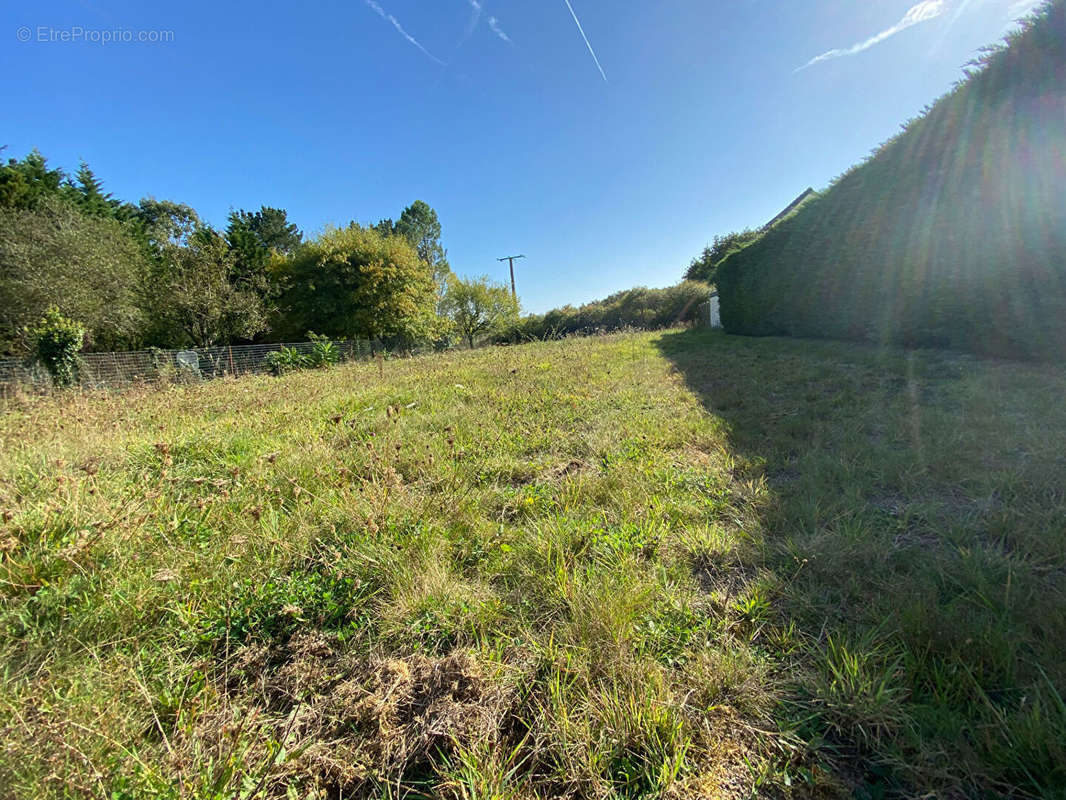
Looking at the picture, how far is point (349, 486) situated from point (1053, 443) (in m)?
4.09

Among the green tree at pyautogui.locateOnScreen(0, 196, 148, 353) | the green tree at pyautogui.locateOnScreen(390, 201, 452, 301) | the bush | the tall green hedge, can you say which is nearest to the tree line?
the green tree at pyautogui.locateOnScreen(0, 196, 148, 353)

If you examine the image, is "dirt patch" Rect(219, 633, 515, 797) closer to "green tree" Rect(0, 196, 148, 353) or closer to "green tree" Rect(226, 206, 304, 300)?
"green tree" Rect(0, 196, 148, 353)

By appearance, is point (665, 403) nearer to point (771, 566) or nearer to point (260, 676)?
point (771, 566)

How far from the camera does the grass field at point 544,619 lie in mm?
880

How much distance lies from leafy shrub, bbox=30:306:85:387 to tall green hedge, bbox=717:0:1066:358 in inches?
588

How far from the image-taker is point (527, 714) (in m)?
1.03

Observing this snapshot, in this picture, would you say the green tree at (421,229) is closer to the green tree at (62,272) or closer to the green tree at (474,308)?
the green tree at (474,308)

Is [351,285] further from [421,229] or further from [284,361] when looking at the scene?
[421,229]

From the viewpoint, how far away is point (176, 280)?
42.9 feet

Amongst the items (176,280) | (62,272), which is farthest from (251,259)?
(62,272)

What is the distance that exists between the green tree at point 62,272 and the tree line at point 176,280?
1.1 inches

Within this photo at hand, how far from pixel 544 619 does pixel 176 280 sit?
18058 mm

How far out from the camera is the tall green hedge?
3723 mm

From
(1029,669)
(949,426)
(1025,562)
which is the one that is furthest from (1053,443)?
(1029,669)
